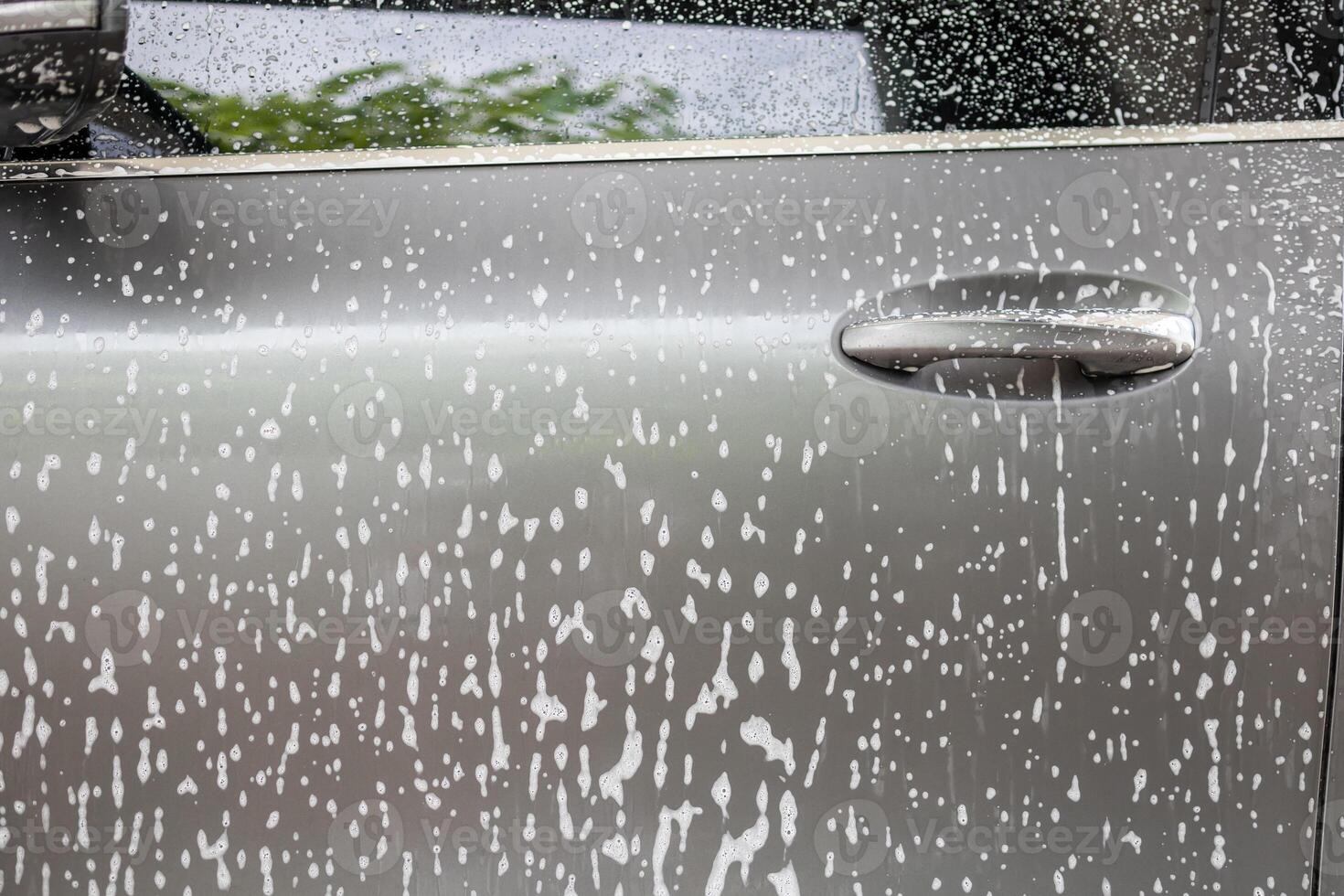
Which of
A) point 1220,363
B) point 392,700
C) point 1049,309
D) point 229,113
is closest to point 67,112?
point 229,113

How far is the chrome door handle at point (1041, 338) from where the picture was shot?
78 centimetres

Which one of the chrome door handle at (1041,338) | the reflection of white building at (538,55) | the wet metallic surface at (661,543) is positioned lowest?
the wet metallic surface at (661,543)

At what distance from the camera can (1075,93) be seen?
845mm

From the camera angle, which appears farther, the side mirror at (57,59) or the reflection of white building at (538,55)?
the reflection of white building at (538,55)

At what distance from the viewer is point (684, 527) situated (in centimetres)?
80

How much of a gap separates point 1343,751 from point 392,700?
83 cm

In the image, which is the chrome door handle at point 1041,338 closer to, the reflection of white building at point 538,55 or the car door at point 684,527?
the car door at point 684,527

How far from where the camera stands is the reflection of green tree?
0.86 m

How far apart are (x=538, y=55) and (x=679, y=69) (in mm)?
135

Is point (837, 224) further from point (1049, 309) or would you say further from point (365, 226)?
point (365, 226)

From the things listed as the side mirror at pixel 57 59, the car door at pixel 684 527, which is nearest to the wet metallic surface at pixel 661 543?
the car door at pixel 684 527

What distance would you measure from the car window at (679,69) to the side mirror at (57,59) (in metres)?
0.16

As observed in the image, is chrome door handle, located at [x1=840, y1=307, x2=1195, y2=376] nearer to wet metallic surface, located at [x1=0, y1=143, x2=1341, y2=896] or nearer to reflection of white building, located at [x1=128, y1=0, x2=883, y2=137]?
wet metallic surface, located at [x1=0, y1=143, x2=1341, y2=896]

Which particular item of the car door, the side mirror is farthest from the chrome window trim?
the side mirror
